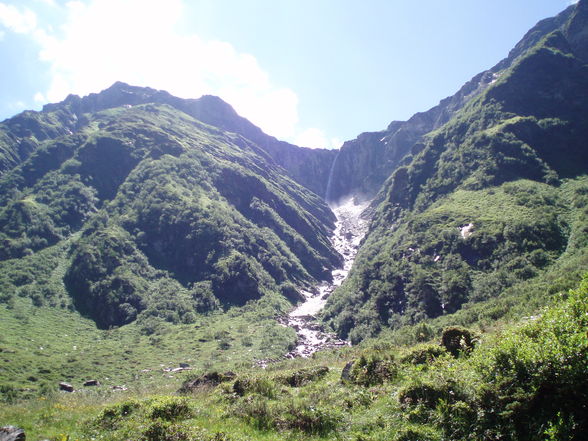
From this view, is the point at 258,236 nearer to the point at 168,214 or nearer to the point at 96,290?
the point at 168,214

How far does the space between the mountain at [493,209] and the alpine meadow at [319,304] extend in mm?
743

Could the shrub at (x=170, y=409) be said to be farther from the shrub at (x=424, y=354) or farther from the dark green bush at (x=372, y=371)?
the shrub at (x=424, y=354)

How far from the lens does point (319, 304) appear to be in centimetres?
15625

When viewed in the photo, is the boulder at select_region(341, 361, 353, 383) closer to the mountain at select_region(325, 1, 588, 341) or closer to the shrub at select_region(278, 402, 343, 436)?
the shrub at select_region(278, 402, 343, 436)

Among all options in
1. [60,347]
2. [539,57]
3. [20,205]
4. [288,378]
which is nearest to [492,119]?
[539,57]

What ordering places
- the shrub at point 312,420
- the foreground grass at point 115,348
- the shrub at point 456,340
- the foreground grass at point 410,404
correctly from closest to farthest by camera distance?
the foreground grass at point 410,404, the shrub at point 312,420, the shrub at point 456,340, the foreground grass at point 115,348

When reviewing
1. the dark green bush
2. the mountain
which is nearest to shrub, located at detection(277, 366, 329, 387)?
the dark green bush

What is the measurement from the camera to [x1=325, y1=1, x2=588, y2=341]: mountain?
281 feet

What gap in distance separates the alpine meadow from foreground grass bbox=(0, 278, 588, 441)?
85 mm

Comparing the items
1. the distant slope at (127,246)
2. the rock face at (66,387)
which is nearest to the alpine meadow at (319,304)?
→ the distant slope at (127,246)

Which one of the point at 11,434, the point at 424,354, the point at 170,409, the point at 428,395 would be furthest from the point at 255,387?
the point at 11,434

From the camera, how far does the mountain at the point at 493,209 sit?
281 feet

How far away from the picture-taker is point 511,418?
11008 millimetres

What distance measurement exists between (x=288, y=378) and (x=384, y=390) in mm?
8587
